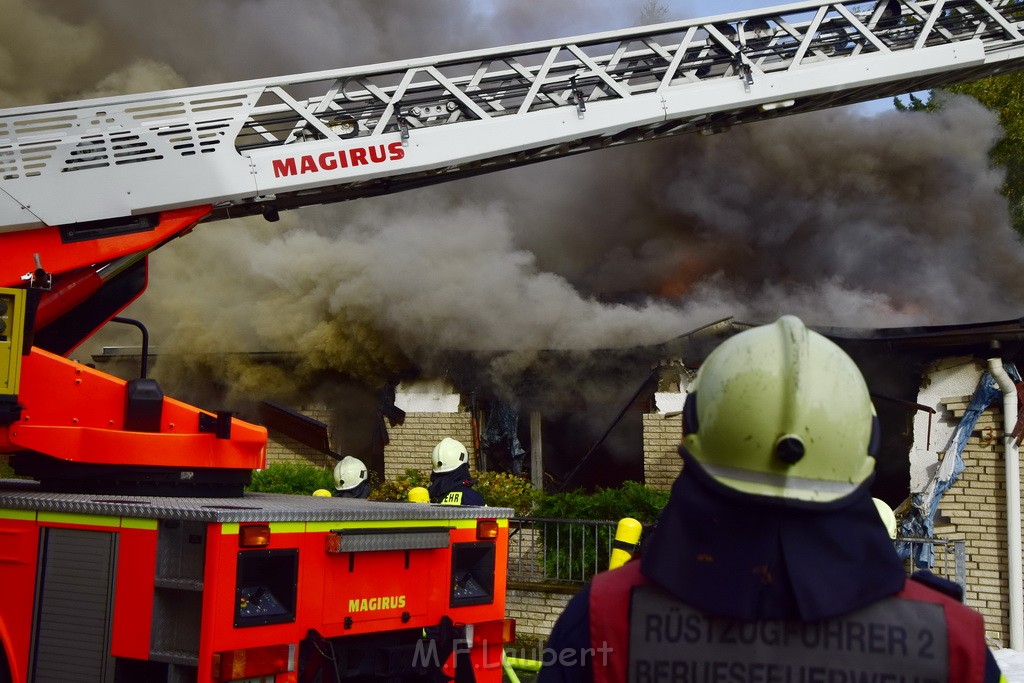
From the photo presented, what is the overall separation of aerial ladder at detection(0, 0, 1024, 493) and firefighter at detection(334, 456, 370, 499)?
295 cm

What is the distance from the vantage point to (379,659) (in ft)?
14.5

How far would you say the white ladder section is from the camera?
5.55 m

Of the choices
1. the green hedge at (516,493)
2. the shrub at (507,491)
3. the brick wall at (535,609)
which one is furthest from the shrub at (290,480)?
the brick wall at (535,609)

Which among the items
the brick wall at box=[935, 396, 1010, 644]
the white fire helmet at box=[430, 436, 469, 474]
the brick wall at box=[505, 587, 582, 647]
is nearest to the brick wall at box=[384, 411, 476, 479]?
the brick wall at box=[505, 587, 582, 647]

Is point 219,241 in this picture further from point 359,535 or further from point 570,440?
point 359,535

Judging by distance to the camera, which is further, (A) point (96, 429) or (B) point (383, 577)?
(A) point (96, 429)

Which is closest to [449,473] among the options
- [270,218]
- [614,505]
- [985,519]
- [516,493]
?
[270,218]

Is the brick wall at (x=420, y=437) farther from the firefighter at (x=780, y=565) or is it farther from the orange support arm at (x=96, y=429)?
the firefighter at (x=780, y=565)

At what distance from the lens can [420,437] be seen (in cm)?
1210

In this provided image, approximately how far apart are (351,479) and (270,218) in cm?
303

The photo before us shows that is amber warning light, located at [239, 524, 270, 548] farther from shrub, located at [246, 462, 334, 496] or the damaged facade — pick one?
shrub, located at [246, 462, 334, 496]

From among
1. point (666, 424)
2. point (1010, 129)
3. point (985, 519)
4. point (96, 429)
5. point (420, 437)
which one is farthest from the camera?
point (1010, 129)

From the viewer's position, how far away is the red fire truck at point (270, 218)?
3924mm

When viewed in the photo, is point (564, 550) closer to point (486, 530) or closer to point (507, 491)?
point (507, 491)
